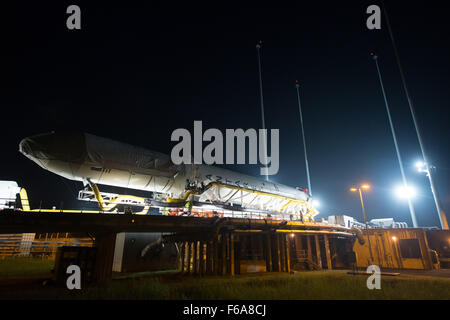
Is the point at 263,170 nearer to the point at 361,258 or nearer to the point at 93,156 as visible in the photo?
the point at 361,258

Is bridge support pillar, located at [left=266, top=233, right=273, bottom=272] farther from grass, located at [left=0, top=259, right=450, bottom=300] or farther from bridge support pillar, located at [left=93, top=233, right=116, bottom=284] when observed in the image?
bridge support pillar, located at [left=93, top=233, right=116, bottom=284]

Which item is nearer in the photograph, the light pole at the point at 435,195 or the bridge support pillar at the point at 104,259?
the bridge support pillar at the point at 104,259

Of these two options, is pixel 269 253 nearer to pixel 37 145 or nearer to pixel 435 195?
pixel 37 145

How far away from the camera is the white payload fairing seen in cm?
2062

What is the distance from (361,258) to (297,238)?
9207 millimetres

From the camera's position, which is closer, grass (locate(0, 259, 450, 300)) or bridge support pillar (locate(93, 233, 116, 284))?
grass (locate(0, 259, 450, 300))

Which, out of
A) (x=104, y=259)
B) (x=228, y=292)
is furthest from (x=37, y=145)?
(x=228, y=292)

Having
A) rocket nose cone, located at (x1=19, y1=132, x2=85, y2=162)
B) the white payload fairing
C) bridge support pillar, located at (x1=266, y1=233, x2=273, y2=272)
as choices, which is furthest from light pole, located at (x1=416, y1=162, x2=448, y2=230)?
rocket nose cone, located at (x1=19, y1=132, x2=85, y2=162)

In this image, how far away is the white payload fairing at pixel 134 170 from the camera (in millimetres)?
20625

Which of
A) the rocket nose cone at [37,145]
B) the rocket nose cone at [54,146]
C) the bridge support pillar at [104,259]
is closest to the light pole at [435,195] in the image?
the bridge support pillar at [104,259]

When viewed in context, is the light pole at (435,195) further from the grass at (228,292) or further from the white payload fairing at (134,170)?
the white payload fairing at (134,170)
